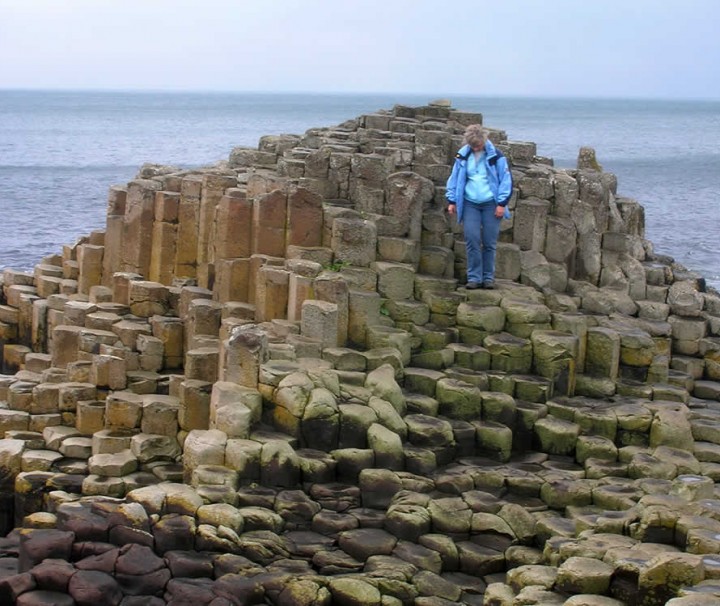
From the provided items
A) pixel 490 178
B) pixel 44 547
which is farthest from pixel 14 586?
pixel 490 178

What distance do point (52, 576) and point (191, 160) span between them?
6100cm

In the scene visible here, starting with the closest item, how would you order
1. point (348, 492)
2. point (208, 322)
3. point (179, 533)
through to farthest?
point (179, 533) < point (348, 492) < point (208, 322)

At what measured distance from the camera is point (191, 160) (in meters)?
74.2

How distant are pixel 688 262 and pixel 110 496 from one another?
81.0ft

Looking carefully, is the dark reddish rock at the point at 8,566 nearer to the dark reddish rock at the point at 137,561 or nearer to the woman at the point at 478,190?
the dark reddish rock at the point at 137,561

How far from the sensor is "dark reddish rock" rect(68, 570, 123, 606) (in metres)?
14.2

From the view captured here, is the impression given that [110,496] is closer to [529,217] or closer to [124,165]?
[529,217]

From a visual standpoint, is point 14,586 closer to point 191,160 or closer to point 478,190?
point 478,190

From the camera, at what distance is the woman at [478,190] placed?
19594mm

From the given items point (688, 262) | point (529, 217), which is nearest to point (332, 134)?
point (529, 217)

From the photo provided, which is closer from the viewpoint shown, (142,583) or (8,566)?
(142,583)

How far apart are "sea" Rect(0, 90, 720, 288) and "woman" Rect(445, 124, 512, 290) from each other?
1670 cm

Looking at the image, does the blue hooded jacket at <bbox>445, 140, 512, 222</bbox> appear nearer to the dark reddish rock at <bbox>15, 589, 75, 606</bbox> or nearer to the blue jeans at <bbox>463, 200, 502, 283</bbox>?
the blue jeans at <bbox>463, 200, 502, 283</bbox>

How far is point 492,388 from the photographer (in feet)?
61.4
